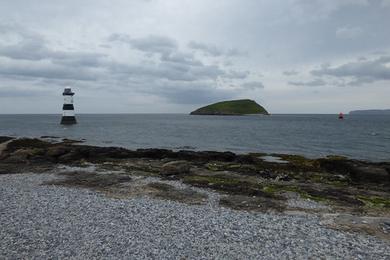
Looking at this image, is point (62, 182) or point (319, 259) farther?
point (62, 182)

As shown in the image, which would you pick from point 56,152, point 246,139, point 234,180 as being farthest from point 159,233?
point 246,139

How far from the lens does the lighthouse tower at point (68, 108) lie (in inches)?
3354

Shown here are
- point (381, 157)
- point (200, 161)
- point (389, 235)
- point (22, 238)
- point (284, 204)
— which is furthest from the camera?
point (381, 157)

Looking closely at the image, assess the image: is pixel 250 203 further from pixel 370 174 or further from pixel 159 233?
pixel 370 174

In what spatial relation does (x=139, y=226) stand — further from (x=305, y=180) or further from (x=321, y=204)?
(x=305, y=180)

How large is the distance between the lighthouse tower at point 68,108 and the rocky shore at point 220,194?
192ft

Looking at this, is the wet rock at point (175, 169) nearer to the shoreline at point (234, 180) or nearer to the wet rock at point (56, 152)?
the shoreline at point (234, 180)

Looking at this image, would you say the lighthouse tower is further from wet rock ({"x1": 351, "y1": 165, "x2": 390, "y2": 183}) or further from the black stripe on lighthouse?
wet rock ({"x1": 351, "y1": 165, "x2": 390, "y2": 183})

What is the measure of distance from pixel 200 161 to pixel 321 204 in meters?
14.9

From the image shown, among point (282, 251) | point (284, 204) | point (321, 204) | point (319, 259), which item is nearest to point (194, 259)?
point (282, 251)

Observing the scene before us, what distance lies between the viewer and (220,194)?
16625 millimetres

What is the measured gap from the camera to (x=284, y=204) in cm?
1480

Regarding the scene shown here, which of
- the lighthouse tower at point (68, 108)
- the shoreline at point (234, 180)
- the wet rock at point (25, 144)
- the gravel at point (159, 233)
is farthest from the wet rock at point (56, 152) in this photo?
the lighthouse tower at point (68, 108)

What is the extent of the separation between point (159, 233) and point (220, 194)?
6670mm
